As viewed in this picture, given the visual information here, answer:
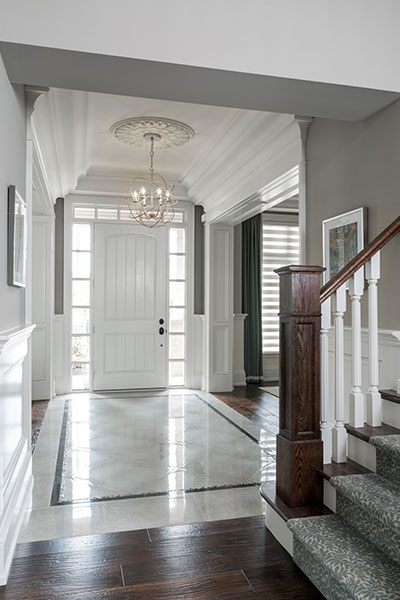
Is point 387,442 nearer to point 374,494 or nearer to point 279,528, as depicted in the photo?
point 374,494

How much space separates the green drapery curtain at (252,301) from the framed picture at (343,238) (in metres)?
3.90

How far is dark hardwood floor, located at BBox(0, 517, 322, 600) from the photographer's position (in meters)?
2.02

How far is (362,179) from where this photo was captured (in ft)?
10.1

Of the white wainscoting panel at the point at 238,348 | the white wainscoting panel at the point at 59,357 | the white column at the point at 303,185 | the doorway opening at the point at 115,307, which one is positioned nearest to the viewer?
the white column at the point at 303,185

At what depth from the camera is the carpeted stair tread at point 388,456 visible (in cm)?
217

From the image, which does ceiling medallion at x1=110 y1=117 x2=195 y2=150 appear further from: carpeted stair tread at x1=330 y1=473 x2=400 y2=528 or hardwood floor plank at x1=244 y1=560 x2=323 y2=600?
hardwood floor plank at x1=244 y1=560 x2=323 y2=600

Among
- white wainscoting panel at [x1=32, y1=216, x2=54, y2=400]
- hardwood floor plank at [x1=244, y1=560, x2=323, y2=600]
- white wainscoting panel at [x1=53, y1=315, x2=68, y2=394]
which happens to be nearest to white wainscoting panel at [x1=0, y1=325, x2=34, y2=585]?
hardwood floor plank at [x1=244, y1=560, x2=323, y2=600]

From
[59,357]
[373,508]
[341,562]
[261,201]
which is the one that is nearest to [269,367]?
[59,357]

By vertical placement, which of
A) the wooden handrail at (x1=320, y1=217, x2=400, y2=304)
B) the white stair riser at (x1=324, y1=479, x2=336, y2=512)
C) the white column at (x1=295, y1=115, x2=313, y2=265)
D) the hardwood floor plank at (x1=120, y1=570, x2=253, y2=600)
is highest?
the white column at (x1=295, y1=115, x2=313, y2=265)

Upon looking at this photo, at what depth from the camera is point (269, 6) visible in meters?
2.54

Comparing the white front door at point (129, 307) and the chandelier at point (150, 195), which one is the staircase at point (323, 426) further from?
the white front door at point (129, 307)

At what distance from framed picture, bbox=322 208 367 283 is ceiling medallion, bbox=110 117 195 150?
1.82m

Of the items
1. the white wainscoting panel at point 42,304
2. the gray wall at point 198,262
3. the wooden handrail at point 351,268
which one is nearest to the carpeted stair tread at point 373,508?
the wooden handrail at point 351,268

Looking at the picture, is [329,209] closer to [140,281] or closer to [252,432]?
[252,432]
